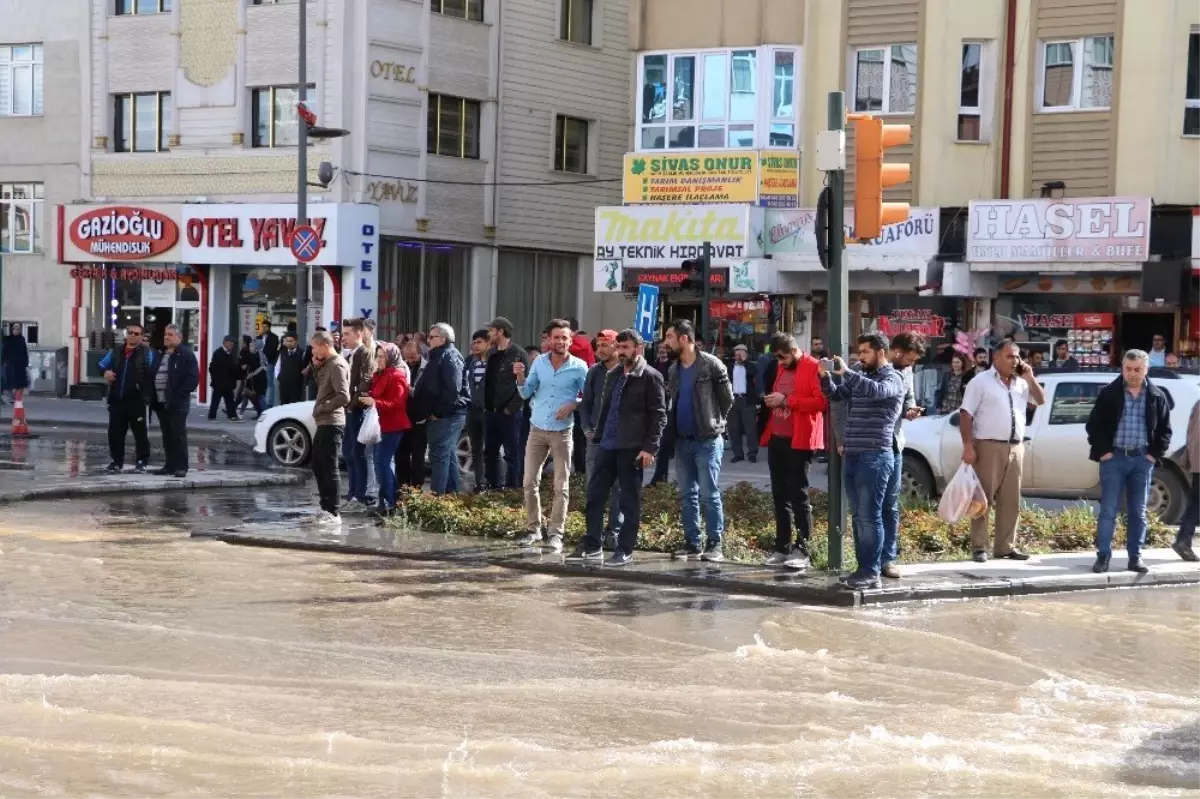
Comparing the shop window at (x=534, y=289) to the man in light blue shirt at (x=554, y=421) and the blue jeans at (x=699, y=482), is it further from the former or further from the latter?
the blue jeans at (x=699, y=482)

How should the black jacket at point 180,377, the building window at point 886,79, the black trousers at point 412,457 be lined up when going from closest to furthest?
the black trousers at point 412,457
the black jacket at point 180,377
the building window at point 886,79

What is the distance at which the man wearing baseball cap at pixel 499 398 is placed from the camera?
57.3 feet

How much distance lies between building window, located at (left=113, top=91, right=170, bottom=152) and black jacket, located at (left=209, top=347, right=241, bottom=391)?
7322 mm

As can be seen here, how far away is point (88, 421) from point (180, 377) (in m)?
12.4

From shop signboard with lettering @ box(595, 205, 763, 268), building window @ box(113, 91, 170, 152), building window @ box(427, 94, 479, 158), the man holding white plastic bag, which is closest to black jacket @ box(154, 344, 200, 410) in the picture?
the man holding white plastic bag

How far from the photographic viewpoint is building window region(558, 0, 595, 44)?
39.6 m

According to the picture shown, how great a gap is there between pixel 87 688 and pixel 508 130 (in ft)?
99.4

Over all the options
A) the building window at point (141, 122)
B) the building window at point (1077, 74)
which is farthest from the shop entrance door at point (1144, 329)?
the building window at point (141, 122)

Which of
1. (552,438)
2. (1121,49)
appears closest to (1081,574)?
(552,438)

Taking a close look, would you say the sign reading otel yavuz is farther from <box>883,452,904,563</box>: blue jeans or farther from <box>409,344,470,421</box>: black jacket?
<box>883,452,904,563</box>: blue jeans

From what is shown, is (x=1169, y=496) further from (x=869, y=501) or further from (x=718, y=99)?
(x=718, y=99)

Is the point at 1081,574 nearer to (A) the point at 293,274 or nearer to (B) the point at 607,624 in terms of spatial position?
(B) the point at 607,624

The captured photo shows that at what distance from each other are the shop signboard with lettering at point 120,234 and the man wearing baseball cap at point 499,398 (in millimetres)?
20989

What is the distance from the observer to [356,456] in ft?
56.6
